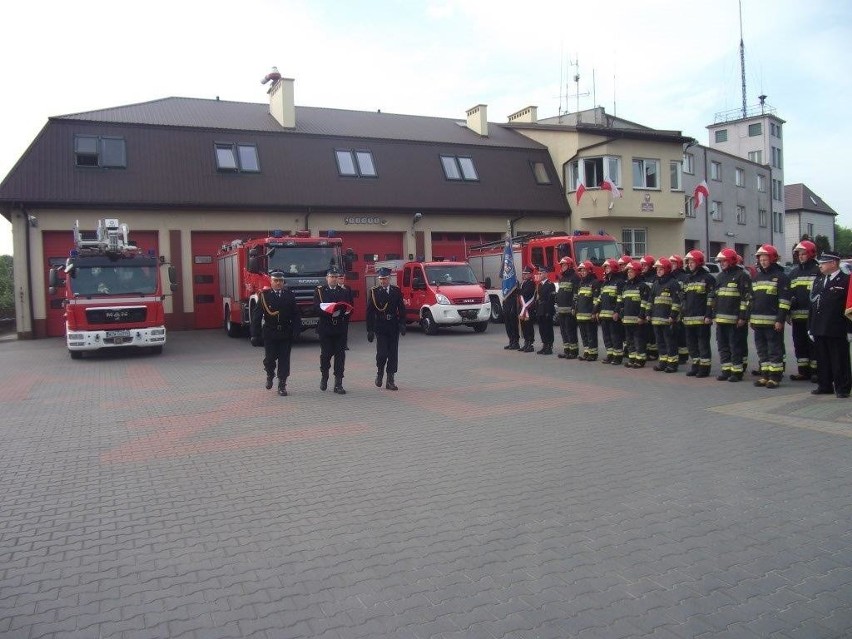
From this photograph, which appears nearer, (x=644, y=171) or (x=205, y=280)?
(x=205, y=280)

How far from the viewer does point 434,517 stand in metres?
5.36

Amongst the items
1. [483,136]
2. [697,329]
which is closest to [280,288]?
[697,329]

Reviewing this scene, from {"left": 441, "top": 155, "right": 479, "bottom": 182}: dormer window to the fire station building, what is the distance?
60mm

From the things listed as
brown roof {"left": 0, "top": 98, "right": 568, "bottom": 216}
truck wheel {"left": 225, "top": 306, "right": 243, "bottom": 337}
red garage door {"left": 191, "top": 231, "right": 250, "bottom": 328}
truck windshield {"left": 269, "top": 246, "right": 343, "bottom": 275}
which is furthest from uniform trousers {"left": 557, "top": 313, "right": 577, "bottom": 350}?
red garage door {"left": 191, "top": 231, "right": 250, "bottom": 328}

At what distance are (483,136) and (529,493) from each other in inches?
1132

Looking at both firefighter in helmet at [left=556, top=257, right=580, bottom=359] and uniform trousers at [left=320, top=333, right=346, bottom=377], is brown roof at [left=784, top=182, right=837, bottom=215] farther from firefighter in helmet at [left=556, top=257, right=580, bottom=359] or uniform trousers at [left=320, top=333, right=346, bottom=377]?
uniform trousers at [left=320, top=333, right=346, bottom=377]

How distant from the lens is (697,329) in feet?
38.8

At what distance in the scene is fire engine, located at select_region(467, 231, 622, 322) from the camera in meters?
21.0

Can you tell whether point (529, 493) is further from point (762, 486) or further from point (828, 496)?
point (828, 496)

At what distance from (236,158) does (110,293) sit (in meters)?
10.1

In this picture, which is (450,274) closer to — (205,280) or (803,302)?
(205,280)

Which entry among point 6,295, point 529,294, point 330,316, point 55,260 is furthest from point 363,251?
point 6,295

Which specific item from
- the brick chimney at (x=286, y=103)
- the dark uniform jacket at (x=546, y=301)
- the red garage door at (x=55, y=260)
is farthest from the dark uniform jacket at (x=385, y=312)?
the brick chimney at (x=286, y=103)

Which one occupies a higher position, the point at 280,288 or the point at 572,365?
the point at 280,288
